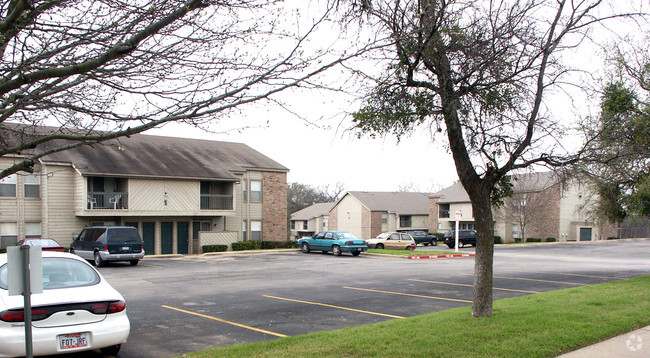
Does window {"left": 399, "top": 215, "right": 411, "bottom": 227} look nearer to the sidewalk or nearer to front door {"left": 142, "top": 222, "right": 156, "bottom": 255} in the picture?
front door {"left": 142, "top": 222, "right": 156, "bottom": 255}

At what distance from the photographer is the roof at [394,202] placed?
66000mm

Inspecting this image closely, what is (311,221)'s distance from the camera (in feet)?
254

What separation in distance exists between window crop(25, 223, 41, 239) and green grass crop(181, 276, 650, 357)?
25506 millimetres

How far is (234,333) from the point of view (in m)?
9.45

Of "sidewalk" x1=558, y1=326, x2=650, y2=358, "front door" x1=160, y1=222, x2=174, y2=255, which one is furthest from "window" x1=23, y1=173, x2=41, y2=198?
"sidewalk" x1=558, y1=326, x2=650, y2=358

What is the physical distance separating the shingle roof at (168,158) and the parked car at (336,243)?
22.6 ft

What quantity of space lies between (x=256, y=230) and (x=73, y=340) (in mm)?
31992

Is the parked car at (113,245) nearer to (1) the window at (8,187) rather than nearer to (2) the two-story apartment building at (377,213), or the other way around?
(1) the window at (8,187)

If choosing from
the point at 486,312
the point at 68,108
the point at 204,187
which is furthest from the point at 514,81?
the point at 204,187

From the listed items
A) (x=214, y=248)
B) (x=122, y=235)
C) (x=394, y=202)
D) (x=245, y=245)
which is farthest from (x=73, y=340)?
(x=394, y=202)

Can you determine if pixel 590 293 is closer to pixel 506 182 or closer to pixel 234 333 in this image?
pixel 506 182

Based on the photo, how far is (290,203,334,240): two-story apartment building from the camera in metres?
75.2

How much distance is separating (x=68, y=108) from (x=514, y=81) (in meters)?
7.01

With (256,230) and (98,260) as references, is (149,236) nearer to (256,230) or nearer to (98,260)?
(256,230)
